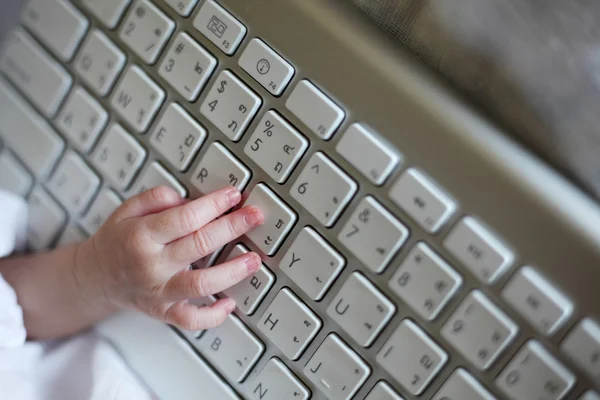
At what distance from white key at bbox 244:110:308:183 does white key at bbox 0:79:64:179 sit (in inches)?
6.9

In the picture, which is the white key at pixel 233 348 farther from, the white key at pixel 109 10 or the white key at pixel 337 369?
the white key at pixel 109 10

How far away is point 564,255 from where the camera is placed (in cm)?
30

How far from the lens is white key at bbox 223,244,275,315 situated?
37 cm

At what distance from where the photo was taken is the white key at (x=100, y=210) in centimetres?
42

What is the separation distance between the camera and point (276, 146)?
13.7 inches

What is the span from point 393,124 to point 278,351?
0.55 ft

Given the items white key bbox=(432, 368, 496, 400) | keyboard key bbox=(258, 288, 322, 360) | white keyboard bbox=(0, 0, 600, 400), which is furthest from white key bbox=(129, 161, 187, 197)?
white key bbox=(432, 368, 496, 400)

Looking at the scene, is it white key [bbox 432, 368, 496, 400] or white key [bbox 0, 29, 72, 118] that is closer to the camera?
white key [bbox 432, 368, 496, 400]

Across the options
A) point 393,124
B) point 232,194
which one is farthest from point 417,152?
point 232,194

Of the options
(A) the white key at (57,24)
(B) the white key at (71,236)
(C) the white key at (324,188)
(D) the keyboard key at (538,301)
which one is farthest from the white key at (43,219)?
(D) the keyboard key at (538,301)

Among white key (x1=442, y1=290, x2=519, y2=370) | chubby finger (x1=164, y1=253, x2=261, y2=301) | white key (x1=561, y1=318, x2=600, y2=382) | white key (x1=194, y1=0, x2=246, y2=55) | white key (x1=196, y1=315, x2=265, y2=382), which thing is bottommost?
white key (x1=196, y1=315, x2=265, y2=382)

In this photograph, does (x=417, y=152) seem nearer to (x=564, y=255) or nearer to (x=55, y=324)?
(x=564, y=255)

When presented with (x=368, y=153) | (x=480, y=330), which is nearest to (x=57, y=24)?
(x=368, y=153)

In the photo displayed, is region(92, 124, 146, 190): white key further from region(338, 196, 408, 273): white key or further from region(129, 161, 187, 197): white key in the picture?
region(338, 196, 408, 273): white key
